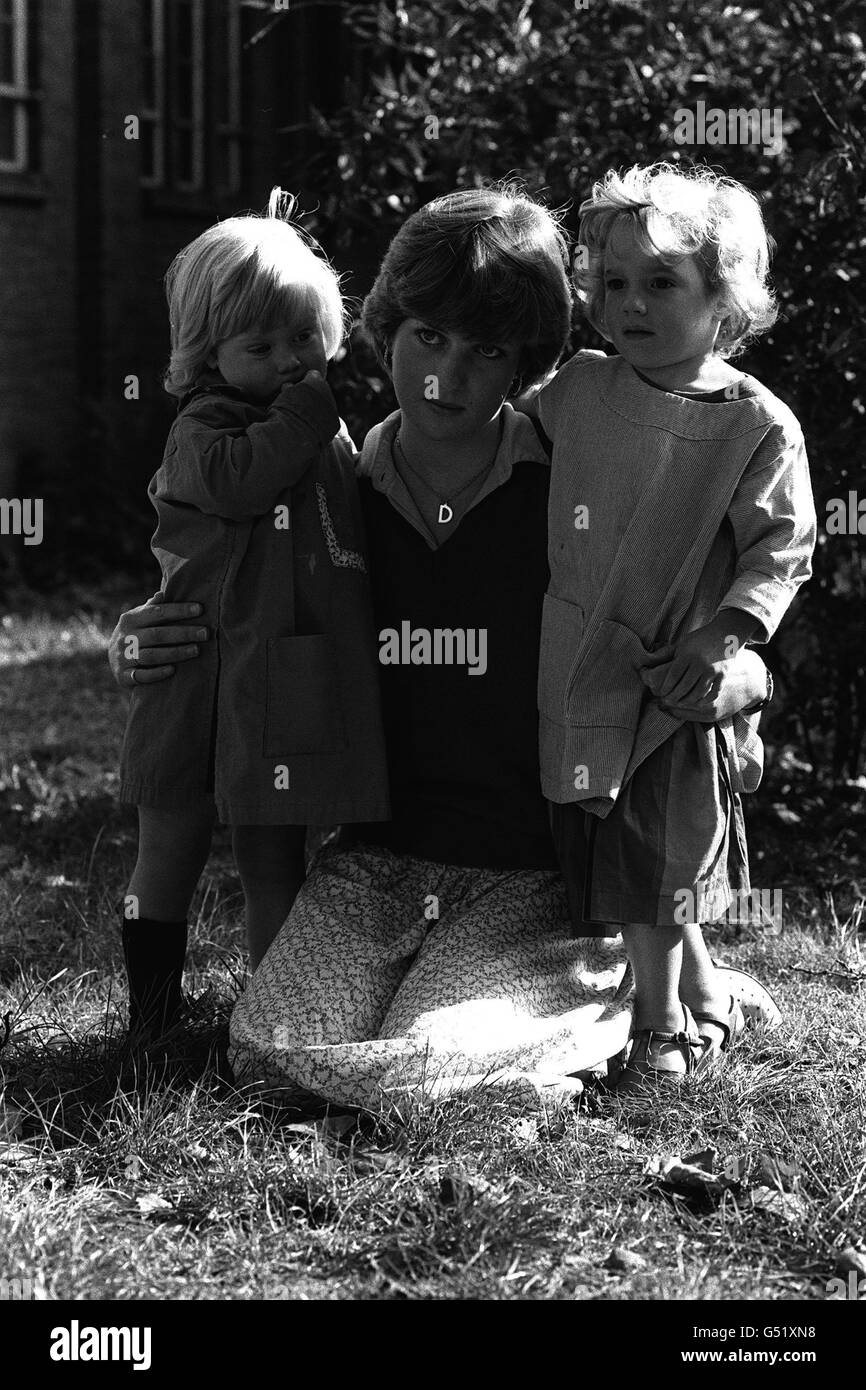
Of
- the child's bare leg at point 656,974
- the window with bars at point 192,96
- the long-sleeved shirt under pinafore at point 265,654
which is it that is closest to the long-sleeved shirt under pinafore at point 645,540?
the child's bare leg at point 656,974

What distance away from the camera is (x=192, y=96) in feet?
40.1

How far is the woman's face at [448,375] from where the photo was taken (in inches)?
107

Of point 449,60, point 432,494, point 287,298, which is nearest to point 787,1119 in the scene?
point 432,494

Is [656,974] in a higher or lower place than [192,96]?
lower

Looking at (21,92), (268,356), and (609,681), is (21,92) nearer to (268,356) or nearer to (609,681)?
(268,356)

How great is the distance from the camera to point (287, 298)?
8.84 feet

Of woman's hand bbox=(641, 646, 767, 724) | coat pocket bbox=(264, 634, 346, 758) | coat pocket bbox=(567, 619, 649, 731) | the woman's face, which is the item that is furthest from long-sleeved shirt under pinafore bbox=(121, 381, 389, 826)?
woman's hand bbox=(641, 646, 767, 724)

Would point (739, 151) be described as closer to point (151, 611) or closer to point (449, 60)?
point (449, 60)

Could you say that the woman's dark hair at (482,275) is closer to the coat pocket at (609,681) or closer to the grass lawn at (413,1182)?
the coat pocket at (609,681)

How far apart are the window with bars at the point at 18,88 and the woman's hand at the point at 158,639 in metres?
8.93

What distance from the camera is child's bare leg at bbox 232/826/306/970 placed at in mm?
2984

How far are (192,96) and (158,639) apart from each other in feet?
34.4

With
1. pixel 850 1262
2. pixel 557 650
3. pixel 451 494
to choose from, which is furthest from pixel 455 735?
pixel 850 1262

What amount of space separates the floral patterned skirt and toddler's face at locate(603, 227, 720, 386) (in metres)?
0.91
